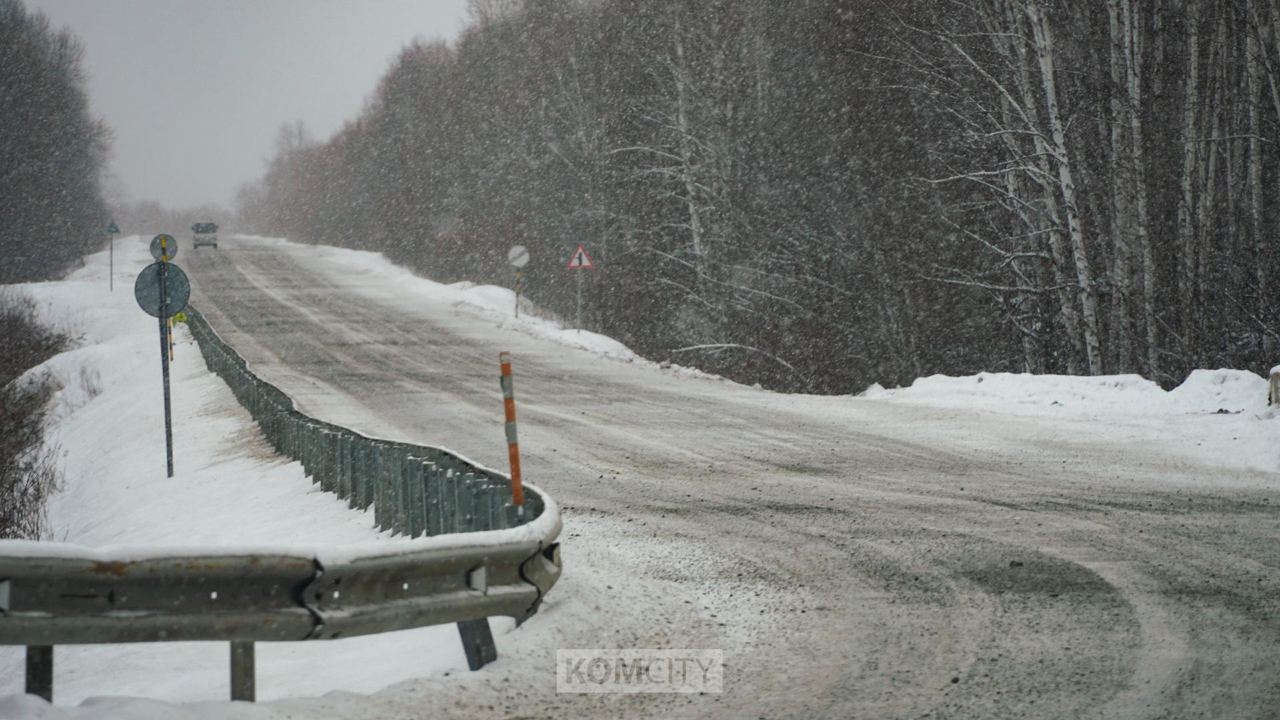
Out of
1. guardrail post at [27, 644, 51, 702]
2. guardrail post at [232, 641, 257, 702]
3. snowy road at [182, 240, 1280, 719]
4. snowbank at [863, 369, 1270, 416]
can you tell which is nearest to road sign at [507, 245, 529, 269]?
snowy road at [182, 240, 1280, 719]

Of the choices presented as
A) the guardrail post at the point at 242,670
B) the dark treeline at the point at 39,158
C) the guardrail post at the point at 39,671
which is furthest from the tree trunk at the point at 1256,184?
the dark treeline at the point at 39,158

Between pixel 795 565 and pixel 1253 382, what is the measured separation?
8.95 m

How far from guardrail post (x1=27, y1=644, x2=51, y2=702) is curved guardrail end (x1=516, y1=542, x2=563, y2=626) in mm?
2184

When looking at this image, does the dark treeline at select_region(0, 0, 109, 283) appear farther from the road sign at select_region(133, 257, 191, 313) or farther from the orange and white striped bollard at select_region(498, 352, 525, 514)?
the orange and white striped bollard at select_region(498, 352, 525, 514)

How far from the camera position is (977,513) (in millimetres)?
8891

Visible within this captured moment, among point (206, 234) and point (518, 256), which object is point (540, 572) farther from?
point (206, 234)

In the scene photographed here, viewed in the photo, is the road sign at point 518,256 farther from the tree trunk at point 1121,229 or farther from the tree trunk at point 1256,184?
the tree trunk at point 1256,184

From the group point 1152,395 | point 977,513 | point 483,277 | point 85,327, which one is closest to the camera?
point 977,513

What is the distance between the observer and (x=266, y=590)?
185 inches

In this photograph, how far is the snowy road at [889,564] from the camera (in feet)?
16.1

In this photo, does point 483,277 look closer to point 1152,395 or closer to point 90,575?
point 1152,395

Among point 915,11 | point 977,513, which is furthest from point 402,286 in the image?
point 977,513

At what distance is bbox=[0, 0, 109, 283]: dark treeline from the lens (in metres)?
57.1

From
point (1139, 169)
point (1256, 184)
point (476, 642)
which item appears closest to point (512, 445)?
point (476, 642)
